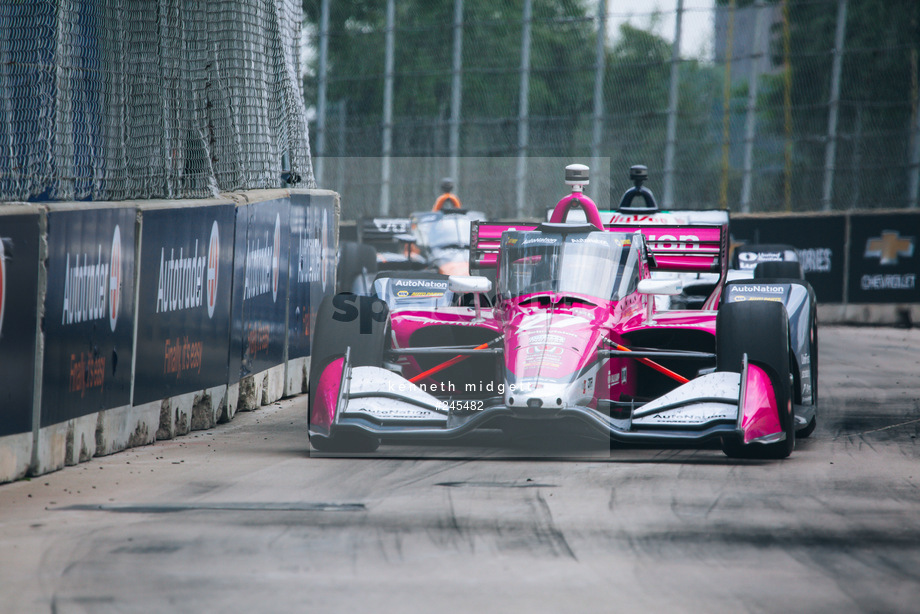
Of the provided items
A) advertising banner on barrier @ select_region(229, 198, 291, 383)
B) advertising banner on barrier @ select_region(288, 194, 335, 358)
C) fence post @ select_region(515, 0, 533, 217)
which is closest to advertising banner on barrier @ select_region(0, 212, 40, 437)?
advertising banner on barrier @ select_region(229, 198, 291, 383)

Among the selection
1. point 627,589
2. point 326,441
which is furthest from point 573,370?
point 627,589

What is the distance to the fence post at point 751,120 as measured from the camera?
20297 millimetres

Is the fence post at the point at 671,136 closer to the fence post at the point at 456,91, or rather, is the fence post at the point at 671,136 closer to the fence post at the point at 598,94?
the fence post at the point at 598,94

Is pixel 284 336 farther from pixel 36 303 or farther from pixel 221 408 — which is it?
pixel 36 303

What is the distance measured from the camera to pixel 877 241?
Result: 66.4 feet

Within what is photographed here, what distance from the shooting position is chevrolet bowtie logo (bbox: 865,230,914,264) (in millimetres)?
20141

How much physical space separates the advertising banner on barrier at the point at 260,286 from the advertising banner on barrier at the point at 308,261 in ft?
0.81

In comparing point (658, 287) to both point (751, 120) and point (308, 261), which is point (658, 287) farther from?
point (751, 120)

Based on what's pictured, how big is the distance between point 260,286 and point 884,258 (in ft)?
41.8

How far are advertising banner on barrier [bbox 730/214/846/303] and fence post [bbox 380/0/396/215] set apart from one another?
19.5 feet

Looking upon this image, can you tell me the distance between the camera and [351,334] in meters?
8.13

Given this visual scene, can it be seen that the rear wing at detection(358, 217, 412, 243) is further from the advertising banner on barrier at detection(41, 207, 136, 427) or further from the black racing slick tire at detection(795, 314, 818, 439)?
the advertising banner on barrier at detection(41, 207, 136, 427)

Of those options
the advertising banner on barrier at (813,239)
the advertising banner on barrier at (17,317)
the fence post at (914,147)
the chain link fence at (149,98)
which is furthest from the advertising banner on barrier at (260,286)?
the fence post at (914,147)

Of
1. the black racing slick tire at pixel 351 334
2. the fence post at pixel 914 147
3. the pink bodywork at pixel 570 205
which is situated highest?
the fence post at pixel 914 147
